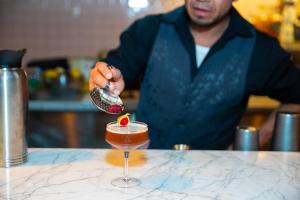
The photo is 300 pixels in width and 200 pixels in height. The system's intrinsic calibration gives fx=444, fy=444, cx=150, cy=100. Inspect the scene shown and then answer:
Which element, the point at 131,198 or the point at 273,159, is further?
the point at 273,159

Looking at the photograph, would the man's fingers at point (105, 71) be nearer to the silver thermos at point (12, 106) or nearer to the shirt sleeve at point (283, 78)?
the silver thermos at point (12, 106)

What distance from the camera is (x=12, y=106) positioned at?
1.33m

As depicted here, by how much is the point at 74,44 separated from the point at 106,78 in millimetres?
2630

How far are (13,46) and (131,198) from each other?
3.14 metres

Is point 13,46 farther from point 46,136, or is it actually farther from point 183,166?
point 183,166

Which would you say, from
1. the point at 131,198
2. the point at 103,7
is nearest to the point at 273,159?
the point at 131,198

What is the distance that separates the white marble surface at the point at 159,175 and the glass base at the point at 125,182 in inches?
0.7

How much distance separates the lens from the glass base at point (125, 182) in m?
1.22

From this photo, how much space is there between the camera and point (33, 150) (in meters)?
1.53

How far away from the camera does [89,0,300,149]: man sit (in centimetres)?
192

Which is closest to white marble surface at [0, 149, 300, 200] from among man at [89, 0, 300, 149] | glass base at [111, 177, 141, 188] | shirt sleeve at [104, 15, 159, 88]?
glass base at [111, 177, 141, 188]

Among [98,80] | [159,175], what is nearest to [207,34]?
[98,80]

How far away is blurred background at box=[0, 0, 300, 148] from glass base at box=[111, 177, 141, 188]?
5.23ft

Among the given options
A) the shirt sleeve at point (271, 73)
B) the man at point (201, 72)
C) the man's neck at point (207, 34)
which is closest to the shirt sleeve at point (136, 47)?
A: the man at point (201, 72)
